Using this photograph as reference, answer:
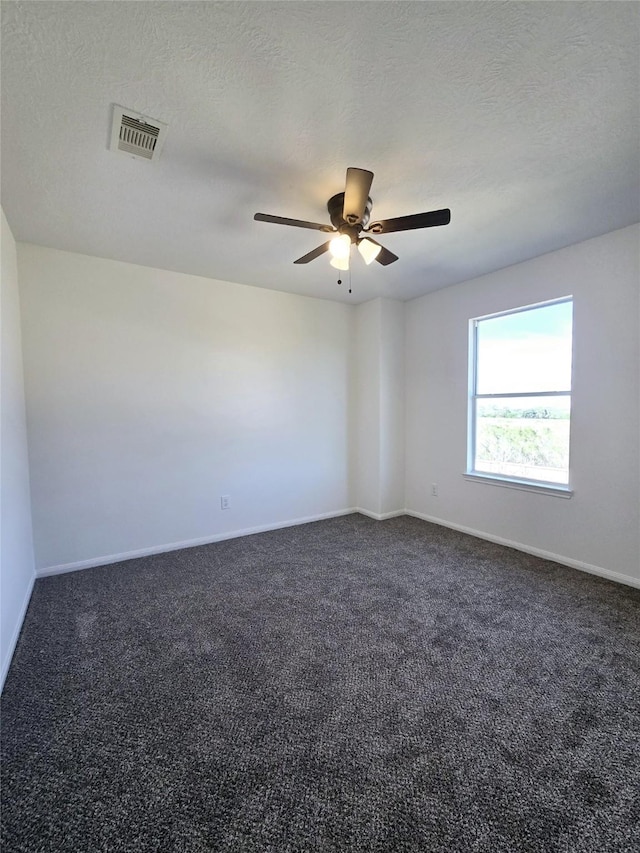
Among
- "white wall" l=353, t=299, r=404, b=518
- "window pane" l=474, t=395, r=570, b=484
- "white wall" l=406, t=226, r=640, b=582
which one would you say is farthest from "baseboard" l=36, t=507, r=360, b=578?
"window pane" l=474, t=395, r=570, b=484

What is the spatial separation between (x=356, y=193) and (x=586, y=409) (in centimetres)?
248

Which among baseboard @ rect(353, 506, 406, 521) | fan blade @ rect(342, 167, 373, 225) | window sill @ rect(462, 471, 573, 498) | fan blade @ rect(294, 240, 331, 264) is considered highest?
fan blade @ rect(342, 167, 373, 225)

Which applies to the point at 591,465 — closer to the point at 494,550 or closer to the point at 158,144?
the point at 494,550

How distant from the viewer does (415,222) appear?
182 cm

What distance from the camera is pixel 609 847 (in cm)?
108

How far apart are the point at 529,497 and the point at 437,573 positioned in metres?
1.15

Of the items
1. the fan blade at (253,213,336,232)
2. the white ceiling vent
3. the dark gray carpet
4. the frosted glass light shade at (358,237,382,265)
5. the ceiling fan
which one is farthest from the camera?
the frosted glass light shade at (358,237,382,265)

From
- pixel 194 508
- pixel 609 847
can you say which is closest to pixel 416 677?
pixel 609 847

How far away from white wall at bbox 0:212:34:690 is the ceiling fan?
1.85m

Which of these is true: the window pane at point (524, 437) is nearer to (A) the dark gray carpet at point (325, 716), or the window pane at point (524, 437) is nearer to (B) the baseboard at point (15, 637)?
(A) the dark gray carpet at point (325, 716)

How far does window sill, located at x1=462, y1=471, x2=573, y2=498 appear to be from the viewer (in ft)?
10.0

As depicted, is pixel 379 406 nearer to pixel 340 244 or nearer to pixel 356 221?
pixel 340 244

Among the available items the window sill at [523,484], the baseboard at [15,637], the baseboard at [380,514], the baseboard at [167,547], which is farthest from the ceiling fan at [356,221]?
the baseboard at [380,514]

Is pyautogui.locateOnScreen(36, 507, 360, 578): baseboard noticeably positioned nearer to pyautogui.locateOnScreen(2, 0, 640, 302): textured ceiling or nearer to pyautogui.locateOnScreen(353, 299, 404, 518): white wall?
pyautogui.locateOnScreen(353, 299, 404, 518): white wall
